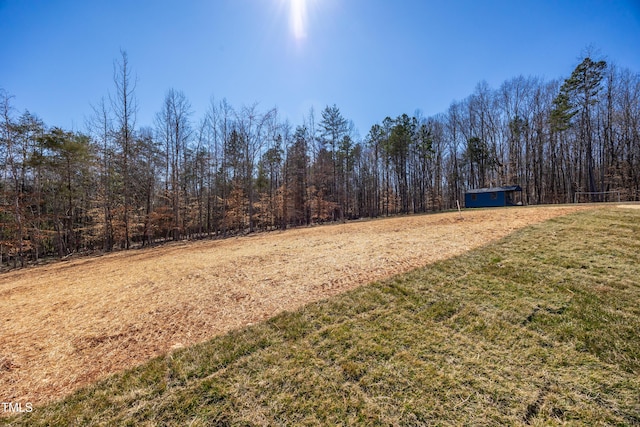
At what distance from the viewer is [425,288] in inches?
156

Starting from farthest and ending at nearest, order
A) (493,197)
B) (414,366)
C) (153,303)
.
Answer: (493,197)
(153,303)
(414,366)

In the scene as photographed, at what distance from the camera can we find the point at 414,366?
236cm

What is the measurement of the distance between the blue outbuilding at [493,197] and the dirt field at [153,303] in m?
17.3

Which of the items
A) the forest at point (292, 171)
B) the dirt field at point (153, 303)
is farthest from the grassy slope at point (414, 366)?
the forest at point (292, 171)

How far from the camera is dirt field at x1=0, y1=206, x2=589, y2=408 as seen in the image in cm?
260

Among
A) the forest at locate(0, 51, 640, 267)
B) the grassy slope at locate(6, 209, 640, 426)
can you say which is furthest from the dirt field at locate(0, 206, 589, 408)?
the forest at locate(0, 51, 640, 267)

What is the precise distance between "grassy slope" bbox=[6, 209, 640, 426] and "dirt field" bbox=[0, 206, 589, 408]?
426mm

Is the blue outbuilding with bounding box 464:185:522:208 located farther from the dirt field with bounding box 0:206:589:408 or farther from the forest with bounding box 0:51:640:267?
the dirt field with bounding box 0:206:589:408

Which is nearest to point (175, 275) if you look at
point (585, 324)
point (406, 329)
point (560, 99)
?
point (406, 329)

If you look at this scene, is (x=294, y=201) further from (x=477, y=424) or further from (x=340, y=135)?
(x=477, y=424)

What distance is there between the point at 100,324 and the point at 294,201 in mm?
20859

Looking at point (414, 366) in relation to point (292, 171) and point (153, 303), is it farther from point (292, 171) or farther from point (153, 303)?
point (292, 171)

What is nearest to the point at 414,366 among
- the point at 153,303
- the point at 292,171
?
the point at 153,303

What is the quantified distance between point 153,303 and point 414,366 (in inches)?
166
